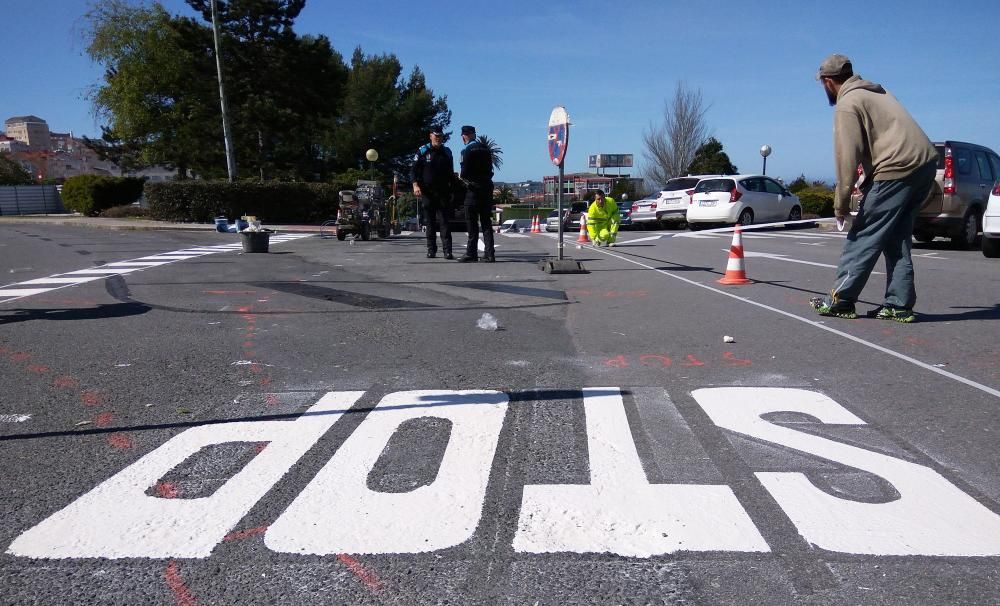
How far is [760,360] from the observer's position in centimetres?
483

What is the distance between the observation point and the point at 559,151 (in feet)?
30.9

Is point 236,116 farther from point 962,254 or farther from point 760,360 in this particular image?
point 760,360

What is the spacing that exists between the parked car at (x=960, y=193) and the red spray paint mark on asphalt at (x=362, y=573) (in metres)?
13.3

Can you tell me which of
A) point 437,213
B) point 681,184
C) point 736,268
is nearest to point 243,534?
point 736,268

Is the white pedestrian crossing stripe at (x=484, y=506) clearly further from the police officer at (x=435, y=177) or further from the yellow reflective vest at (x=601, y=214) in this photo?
the yellow reflective vest at (x=601, y=214)

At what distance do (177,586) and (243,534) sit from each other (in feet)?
1.06

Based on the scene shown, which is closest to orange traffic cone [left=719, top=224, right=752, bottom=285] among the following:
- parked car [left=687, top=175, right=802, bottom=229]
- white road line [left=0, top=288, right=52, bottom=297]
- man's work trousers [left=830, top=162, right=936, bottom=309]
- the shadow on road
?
man's work trousers [left=830, top=162, right=936, bottom=309]

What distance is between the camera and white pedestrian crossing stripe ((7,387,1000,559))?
232cm

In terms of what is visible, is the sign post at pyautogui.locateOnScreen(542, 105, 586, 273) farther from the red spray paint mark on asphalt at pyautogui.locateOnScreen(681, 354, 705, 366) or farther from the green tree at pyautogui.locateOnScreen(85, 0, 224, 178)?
the green tree at pyautogui.locateOnScreen(85, 0, 224, 178)

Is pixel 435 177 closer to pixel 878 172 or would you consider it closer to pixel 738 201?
pixel 878 172

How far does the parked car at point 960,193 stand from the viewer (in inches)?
505

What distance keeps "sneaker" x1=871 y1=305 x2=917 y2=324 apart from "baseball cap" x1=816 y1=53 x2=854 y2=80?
1.99 meters

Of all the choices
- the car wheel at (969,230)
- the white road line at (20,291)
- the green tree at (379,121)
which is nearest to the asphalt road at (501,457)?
the white road line at (20,291)

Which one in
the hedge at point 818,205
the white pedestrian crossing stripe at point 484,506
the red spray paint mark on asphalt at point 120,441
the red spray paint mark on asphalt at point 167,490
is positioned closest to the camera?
the white pedestrian crossing stripe at point 484,506
